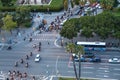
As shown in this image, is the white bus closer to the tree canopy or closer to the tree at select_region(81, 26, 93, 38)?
the tree canopy

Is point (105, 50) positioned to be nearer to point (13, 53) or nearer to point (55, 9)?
point (13, 53)

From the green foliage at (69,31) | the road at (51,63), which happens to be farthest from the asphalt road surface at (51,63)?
the green foliage at (69,31)

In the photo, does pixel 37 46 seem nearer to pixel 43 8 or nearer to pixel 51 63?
pixel 51 63

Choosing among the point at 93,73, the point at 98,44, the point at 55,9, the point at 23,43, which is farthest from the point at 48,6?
the point at 93,73

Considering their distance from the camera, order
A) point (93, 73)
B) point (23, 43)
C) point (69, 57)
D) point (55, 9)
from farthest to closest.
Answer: point (55, 9) < point (23, 43) < point (69, 57) < point (93, 73)

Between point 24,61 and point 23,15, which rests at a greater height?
point 23,15

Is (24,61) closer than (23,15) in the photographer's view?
Yes

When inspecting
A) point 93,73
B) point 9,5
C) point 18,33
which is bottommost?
point 93,73

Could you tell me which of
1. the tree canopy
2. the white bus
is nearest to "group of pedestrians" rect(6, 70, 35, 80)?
the tree canopy

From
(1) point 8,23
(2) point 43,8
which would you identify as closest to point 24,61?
(1) point 8,23
